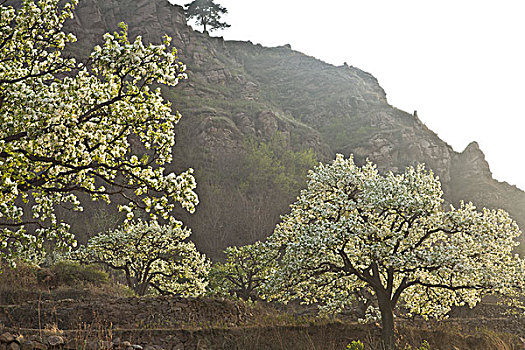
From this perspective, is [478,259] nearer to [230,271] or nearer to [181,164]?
[230,271]

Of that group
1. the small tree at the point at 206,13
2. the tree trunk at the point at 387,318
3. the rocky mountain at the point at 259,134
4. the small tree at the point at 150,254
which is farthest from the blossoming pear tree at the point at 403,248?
the small tree at the point at 206,13

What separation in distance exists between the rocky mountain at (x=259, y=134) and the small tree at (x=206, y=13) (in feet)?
18.1

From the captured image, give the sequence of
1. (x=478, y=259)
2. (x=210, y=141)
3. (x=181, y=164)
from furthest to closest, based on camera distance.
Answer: (x=210, y=141) < (x=181, y=164) < (x=478, y=259)

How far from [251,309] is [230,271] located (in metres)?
7.19

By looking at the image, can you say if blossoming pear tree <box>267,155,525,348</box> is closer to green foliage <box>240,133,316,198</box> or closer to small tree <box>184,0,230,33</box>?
green foliage <box>240,133,316,198</box>

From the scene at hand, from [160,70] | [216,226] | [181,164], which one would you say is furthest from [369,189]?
[181,164]

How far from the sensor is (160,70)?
797 centimetres

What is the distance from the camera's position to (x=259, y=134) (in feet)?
232

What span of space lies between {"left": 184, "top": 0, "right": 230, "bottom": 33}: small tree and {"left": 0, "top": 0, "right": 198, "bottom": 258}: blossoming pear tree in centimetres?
10134

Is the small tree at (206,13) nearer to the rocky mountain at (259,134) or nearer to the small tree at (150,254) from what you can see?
the rocky mountain at (259,134)

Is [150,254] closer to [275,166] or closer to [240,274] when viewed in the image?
[240,274]

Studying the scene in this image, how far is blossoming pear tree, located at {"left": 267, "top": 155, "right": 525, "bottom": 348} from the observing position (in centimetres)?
1280

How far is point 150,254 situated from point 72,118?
717 inches

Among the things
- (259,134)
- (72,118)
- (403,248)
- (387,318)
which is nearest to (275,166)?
(259,134)
